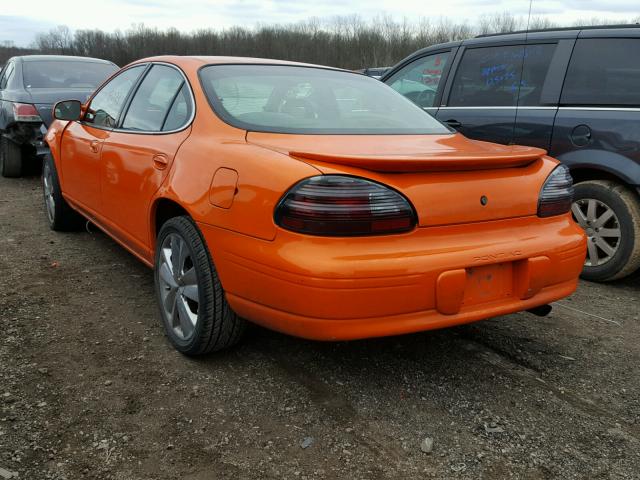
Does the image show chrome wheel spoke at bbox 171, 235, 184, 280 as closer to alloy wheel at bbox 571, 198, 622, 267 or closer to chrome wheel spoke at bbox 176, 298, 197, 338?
chrome wheel spoke at bbox 176, 298, 197, 338

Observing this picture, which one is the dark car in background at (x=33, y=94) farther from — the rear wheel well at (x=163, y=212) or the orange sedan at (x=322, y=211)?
the rear wheel well at (x=163, y=212)

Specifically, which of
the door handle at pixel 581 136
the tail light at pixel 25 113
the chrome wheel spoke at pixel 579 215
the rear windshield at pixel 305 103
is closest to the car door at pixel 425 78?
the door handle at pixel 581 136

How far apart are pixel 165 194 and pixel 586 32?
3233 mm

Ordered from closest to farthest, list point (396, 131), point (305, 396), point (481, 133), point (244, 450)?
point (244, 450)
point (305, 396)
point (396, 131)
point (481, 133)

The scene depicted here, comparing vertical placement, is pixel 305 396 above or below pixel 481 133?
below

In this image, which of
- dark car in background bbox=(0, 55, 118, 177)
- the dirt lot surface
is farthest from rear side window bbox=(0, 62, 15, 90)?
the dirt lot surface

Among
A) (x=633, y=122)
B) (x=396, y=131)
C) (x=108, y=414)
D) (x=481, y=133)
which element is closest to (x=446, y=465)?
(x=108, y=414)

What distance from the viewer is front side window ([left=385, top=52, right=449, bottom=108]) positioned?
5164 millimetres

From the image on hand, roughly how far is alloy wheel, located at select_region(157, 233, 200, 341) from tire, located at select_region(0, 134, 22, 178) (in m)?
5.50

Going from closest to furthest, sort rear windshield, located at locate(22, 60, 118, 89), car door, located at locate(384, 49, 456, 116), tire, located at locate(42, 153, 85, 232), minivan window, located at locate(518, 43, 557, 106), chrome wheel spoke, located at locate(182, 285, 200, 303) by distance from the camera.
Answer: chrome wheel spoke, located at locate(182, 285, 200, 303), minivan window, located at locate(518, 43, 557, 106), tire, located at locate(42, 153, 85, 232), car door, located at locate(384, 49, 456, 116), rear windshield, located at locate(22, 60, 118, 89)

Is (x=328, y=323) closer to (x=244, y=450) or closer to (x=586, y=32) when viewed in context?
(x=244, y=450)

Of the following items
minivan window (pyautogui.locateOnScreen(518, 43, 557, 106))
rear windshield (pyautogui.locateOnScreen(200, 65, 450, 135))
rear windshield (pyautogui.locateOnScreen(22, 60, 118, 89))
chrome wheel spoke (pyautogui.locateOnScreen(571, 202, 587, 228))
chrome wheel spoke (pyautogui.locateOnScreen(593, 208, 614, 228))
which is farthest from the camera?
rear windshield (pyautogui.locateOnScreen(22, 60, 118, 89))

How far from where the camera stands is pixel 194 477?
2.02m

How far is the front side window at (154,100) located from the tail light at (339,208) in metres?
1.21
